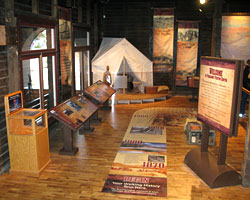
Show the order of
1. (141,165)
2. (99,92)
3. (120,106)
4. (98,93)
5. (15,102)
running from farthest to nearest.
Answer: (120,106), (99,92), (98,93), (141,165), (15,102)

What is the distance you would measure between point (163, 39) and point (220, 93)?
7.77 meters

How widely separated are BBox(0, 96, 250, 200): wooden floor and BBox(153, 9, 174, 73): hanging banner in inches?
203

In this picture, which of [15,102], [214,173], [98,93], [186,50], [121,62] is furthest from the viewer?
[186,50]

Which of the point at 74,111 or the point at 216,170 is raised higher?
the point at 74,111

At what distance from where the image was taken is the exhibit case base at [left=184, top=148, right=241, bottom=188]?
178 inches

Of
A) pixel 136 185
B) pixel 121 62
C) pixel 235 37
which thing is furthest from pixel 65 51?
pixel 235 37

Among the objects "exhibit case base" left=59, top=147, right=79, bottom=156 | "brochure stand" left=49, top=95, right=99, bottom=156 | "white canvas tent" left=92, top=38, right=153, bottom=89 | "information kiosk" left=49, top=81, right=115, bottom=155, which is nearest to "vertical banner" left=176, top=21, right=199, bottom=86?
"white canvas tent" left=92, top=38, right=153, bottom=89

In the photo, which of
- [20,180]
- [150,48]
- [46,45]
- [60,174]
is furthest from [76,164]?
[150,48]

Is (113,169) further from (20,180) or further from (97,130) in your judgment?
(97,130)

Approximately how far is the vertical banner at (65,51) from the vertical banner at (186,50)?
525 cm

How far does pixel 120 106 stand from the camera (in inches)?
391

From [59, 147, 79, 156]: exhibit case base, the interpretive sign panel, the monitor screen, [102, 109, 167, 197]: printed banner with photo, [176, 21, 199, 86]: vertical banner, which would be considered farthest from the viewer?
[176, 21, 199, 86]: vertical banner

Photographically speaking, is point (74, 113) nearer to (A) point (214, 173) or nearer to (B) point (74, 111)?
(B) point (74, 111)

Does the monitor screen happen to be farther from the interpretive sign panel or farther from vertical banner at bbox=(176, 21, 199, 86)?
vertical banner at bbox=(176, 21, 199, 86)
